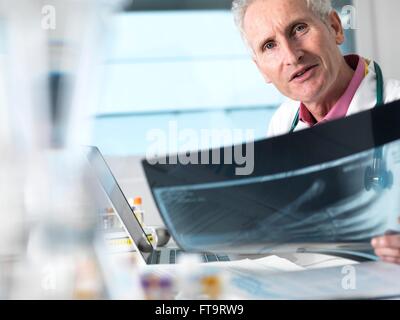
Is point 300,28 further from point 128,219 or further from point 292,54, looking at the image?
point 128,219

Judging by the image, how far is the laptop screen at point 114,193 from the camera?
1127mm

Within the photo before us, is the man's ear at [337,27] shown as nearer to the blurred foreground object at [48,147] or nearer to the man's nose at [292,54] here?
the man's nose at [292,54]

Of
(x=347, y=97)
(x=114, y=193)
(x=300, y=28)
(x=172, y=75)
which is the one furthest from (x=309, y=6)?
(x=114, y=193)

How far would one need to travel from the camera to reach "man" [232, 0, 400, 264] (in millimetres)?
1104

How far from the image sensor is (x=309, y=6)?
3.65 feet

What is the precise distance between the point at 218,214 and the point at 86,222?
26cm

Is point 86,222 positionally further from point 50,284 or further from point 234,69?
point 234,69

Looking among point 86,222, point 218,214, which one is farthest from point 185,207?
point 86,222

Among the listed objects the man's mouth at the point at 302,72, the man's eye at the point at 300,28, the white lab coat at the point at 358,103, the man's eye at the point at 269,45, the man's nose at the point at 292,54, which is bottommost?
the white lab coat at the point at 358,103

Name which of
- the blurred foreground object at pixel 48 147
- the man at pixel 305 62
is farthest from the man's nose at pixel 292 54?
the blurred foreground object at pixel 48 147

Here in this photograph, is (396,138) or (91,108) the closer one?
(396,138)

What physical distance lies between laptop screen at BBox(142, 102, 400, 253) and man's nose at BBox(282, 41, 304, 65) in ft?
0.45

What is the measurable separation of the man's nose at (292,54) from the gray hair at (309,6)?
8cm
